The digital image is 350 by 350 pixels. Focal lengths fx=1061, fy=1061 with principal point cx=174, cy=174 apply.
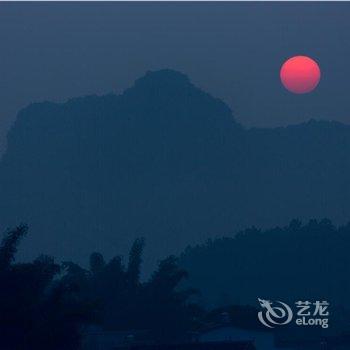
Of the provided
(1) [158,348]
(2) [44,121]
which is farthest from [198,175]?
(1) [158,348]

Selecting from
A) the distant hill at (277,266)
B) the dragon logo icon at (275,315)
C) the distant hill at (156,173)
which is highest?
the distant hill at (156,173)

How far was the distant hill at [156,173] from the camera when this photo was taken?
253 ft

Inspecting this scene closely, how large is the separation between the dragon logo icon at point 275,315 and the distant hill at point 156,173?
38180 millimetres

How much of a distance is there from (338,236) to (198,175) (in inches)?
1019

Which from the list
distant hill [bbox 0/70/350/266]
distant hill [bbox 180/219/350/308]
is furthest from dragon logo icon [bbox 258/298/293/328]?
distant hill [bbox 0/70/350/266]

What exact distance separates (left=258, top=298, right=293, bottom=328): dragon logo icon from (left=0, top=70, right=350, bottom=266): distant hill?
38180 mm

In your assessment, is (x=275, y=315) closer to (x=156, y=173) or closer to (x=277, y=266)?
(x=277, y=266)

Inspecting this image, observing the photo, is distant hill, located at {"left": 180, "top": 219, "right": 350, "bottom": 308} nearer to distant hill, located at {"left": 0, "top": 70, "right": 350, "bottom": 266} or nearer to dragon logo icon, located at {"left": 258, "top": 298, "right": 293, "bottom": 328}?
distant hill, located at {"left": 0, "top": 70, "right": 350, "bottom": 266}

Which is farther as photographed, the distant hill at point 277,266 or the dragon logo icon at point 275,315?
the distant hill at point 277,266

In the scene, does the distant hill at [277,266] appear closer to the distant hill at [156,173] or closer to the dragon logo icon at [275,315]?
the distant hill at [156,173]

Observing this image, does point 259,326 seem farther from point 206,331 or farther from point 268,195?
point 268,195

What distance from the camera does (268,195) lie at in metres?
87.9

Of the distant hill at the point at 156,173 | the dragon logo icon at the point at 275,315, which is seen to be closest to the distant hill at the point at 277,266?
the distant hill at the point at 156,173

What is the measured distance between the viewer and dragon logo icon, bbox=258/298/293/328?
28766 millimetres
